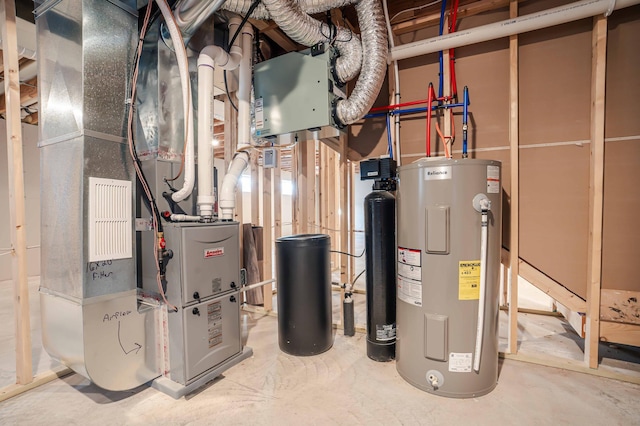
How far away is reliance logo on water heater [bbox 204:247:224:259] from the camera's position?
1876 millimetres

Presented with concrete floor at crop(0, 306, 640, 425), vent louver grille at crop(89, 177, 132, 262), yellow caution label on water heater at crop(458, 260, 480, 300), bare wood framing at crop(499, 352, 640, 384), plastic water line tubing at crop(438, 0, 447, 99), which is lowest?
concrete floor at crop(0, 306, 640, 425)

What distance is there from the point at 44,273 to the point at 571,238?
3.38m

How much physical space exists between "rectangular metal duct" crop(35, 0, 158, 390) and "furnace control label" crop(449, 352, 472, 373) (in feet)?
5.97

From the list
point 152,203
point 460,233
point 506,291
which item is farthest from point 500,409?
point 152,203

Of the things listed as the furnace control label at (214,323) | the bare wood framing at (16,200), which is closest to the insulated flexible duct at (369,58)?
the furnace control label at (214,323)

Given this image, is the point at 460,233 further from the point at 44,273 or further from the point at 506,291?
the point at 44,273

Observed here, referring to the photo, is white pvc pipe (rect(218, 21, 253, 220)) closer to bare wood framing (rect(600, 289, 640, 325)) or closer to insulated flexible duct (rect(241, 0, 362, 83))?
insulated flexible duct (rect(241, 0, 362, 83))

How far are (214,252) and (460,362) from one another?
1.59 meters

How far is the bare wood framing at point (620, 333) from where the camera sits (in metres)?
1.91

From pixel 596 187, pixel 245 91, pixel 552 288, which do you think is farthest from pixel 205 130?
pixel 552 288

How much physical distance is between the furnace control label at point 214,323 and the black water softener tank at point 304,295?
48 centimetres

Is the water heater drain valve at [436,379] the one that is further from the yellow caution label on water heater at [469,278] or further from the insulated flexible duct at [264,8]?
the insulated flexible duct at [264,8]

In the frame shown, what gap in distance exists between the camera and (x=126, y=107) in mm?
1782

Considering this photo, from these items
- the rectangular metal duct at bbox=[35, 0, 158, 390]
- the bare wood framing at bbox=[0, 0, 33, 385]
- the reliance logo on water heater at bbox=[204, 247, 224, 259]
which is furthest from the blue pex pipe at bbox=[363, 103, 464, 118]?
the bare wood framing at bbox=[0, 0, 33, 385]
